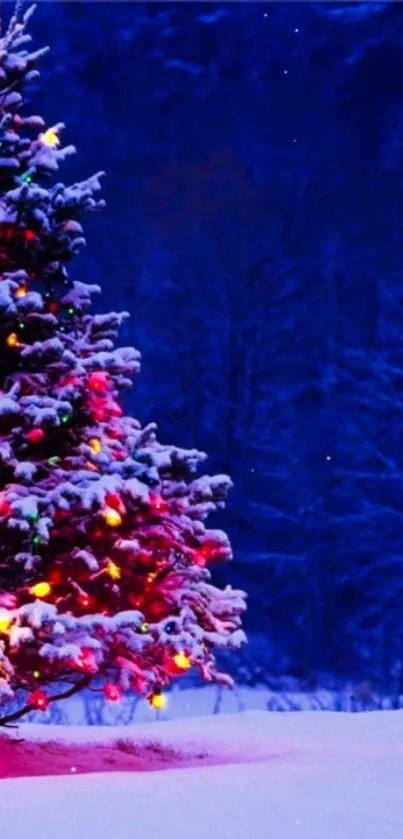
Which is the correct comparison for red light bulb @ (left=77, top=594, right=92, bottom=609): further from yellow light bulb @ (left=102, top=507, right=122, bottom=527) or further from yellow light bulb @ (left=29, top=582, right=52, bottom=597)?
yellow light bulb @ (left=102, top=507, right=122, bottom=527)

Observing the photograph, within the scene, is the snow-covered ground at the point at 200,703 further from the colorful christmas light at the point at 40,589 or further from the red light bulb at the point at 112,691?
the colorful christmas light at the point at 40,589

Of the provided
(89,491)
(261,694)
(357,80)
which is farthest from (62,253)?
(357,80)

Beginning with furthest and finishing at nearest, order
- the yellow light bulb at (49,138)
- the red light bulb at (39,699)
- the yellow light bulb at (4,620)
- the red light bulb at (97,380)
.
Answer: the yellow light bulb at (49,138), the red light bulb at (97,380), the red light bulb at (39,699), the yellow light bulb at (4,620)

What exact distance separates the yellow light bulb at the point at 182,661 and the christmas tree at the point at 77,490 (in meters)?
0.02

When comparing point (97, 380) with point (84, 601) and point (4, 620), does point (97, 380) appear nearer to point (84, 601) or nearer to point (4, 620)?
point (84, 601)

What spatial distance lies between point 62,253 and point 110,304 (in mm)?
13806

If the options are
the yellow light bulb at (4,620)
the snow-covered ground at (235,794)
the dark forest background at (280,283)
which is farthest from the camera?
the dark forest background at (280,283)

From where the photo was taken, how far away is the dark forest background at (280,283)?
2106 cm

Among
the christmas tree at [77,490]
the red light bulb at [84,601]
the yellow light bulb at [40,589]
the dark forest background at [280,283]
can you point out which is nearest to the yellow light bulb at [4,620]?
the christmas tree at [77,490]

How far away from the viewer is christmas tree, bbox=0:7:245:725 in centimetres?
707

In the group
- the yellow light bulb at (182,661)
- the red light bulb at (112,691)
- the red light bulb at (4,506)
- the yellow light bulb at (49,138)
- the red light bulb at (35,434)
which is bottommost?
the red light bulb at (112,691)

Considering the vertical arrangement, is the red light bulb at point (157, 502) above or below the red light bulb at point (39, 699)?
above

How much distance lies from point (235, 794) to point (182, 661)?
187 cm

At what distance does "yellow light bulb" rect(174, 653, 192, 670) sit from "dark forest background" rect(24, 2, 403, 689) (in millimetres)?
13613
